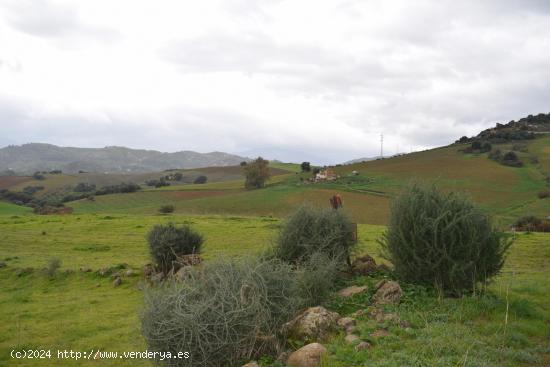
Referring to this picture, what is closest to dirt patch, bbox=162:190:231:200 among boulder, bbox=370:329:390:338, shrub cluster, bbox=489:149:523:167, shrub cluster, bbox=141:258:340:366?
shrub cluster, bbox=489:149:523:167

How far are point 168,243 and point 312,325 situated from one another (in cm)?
1137

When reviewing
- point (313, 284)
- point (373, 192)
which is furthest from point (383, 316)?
point (373, 192)

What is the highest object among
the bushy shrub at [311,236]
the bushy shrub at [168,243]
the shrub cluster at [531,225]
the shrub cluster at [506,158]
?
the shrub cluster at [506,158]

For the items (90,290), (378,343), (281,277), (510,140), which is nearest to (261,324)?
(281,277)

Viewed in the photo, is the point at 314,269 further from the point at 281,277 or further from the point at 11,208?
the point at 11,208

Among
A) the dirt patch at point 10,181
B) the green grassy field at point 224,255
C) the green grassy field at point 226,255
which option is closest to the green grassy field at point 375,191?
the green grassy field at point 226,255

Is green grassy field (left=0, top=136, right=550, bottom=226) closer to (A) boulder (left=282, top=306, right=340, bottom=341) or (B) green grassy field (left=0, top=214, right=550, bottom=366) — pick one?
(B) green grassy field (left=0, top=214, right=550, bottom=366)

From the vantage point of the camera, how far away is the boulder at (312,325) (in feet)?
26.2

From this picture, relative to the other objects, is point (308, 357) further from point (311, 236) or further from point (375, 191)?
point (375, 191)

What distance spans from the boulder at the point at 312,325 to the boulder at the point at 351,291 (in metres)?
2.26

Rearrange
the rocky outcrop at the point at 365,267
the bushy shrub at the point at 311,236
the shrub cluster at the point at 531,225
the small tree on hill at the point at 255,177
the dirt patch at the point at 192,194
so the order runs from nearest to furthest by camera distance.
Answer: the bushy shrub at the point at 311,236, the rocky outcrop at the point at 365,267, the shrub cluster at the point at 531,225, the dirt patch at the point at 192,194, the small tree on hill at the point at 255,177

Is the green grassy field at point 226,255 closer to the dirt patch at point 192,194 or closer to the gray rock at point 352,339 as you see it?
the gray rock at point 352,339

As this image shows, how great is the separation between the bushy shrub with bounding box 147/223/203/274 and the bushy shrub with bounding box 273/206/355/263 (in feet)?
19.4

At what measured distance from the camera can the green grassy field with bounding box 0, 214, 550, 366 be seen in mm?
6883
